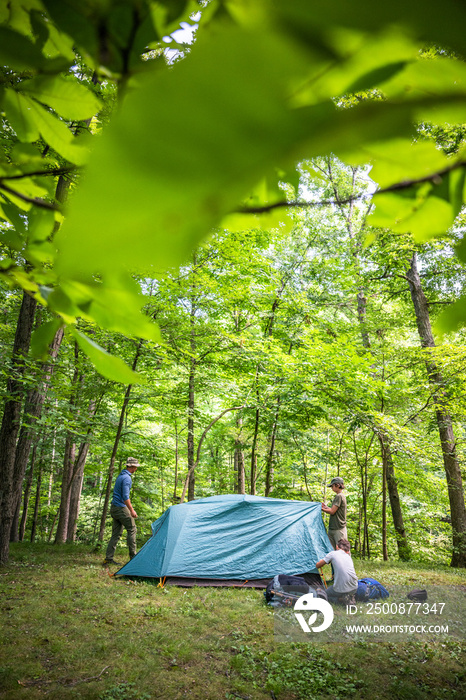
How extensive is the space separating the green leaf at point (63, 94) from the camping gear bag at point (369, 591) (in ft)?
18.4

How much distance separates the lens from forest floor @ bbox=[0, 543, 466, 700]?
9.18ft

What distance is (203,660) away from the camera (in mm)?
3223

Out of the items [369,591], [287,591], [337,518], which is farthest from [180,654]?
[337,518]

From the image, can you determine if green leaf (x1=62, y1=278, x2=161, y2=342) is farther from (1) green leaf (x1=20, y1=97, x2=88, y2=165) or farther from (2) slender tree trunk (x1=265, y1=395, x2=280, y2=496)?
(2) slender tree trunk (x1=265, y1=395, x2=280, y2=496)

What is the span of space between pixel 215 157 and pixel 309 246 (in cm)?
1066

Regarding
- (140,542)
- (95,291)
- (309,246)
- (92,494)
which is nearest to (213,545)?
(140,542)

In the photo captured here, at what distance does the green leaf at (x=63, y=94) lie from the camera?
588 mm

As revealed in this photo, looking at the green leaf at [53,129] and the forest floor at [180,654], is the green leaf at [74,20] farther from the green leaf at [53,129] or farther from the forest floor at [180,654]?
the forest floor at [180,654]

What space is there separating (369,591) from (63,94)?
18.9 ft

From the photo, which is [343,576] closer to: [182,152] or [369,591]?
[369,591]

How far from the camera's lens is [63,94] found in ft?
1.94

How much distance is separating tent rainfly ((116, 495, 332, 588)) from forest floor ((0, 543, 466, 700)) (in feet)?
2.29

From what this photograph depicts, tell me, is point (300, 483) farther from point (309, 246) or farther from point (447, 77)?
point (447, 77)

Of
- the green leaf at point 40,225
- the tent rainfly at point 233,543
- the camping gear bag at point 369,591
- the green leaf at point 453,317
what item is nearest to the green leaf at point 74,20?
the green leaf at point 40,225
